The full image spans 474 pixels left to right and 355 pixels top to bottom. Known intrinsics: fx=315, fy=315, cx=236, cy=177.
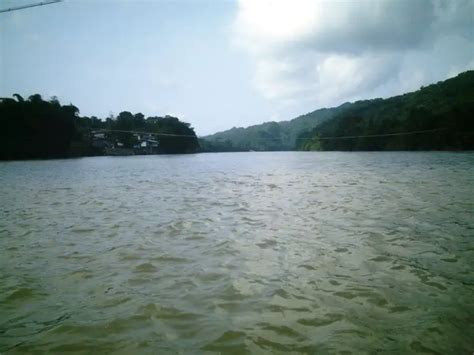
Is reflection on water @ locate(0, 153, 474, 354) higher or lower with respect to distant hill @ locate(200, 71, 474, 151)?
lower

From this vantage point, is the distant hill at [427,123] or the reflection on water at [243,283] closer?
the reflection on water at [243,283]

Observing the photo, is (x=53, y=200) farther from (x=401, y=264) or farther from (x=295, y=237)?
(x=401, y=264)

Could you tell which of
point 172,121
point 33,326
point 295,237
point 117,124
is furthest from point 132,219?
point 172,121

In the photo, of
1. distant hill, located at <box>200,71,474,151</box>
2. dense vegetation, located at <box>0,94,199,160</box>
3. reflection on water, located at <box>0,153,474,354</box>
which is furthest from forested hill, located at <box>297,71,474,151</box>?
dense vegetation, located at <box>0,94,199,160</box>

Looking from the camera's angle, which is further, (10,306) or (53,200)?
(53,200)

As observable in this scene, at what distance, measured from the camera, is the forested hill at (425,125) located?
65.1m

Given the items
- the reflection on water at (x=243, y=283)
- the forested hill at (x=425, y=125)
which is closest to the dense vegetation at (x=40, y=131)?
the reflection on water at (x=243, y=283)

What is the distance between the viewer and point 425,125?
75.2 meters

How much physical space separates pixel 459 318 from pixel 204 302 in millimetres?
2728

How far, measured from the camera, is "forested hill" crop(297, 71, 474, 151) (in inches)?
2564

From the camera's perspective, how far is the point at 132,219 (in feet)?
28.9

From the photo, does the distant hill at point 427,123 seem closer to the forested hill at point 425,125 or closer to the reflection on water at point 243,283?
the forested hill at point 425,125

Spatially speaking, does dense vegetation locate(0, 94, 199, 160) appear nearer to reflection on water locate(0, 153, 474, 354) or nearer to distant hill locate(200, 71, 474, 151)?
reflection on water locate(0, 153, 474, 354)

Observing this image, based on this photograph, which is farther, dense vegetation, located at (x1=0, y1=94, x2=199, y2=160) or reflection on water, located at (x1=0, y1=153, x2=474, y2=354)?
dense vegetation, located at (x1=0, y1=94, x2=199, y2=160)
